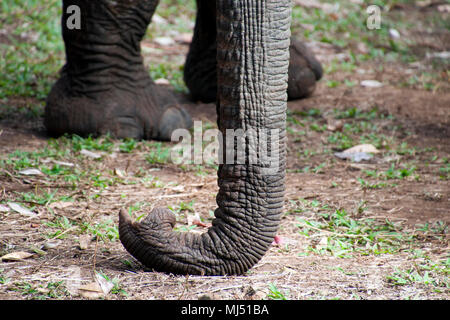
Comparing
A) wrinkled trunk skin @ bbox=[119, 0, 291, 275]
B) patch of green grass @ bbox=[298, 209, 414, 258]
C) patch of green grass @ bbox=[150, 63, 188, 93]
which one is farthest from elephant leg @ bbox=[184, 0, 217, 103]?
wrinkled trunk skin @ bbox=[119, 0, 291, 275]

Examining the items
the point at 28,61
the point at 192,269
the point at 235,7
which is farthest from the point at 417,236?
the point at 28,61

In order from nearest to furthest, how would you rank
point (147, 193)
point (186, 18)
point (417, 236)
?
1. point (417, 236)
2. point (147, 193)
3. point (186, 18)

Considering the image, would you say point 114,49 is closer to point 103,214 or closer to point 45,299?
point 103,214

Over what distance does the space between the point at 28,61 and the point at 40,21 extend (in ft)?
3.27

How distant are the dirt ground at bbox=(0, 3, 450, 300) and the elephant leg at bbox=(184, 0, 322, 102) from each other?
116mm

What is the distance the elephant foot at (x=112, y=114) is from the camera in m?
4.30

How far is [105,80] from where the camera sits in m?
4.36

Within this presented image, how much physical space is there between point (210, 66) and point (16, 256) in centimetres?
277

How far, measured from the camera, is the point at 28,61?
19.7 ft

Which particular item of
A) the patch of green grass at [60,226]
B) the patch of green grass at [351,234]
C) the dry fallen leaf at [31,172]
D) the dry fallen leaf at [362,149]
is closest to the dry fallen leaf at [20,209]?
the patch of green grass at [60,226]

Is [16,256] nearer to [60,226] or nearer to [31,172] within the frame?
[60,226]

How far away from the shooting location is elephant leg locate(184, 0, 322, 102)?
5121 mm

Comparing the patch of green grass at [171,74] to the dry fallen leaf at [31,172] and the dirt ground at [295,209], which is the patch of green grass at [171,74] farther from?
the dry fallen leaf at [31,172]

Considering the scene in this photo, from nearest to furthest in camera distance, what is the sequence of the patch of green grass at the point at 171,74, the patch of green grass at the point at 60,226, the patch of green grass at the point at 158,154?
1. the patch of green grass at the point at 60,226
2. the patch of green grass at the point at 158,154
3. the patch of green grass at the point at 171,74
